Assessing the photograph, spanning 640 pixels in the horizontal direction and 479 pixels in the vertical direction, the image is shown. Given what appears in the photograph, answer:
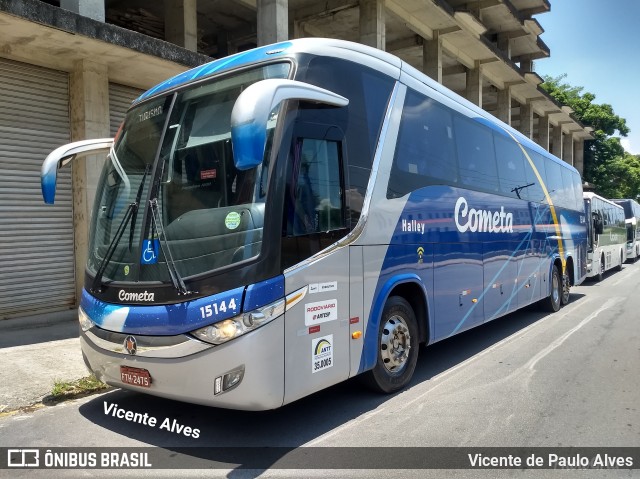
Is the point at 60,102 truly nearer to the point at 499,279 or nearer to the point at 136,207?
the point at 136,207

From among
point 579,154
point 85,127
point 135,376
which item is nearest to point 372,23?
point 85,127

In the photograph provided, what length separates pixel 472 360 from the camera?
691 cm

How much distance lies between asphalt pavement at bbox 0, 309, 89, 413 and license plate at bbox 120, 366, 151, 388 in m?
1.74

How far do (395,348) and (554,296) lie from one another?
7126mm

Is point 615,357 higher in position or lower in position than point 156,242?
lower

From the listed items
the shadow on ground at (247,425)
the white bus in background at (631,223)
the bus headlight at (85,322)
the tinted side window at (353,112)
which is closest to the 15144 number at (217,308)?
the shadow on ground at (247,425)

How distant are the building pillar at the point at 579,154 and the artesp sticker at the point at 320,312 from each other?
146 feet

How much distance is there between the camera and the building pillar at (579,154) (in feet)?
142

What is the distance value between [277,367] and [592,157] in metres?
47.4

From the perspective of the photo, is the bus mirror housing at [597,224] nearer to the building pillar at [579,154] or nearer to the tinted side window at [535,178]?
the tinted side window at [535,178]

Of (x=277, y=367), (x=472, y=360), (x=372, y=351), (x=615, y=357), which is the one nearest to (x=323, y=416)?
(x=372, y=351)

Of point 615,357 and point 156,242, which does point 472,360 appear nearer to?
point 615,357

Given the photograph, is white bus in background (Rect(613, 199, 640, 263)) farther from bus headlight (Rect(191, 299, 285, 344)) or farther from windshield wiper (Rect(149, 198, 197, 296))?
windshield wiper (Rect(149, 198, 197, 296))

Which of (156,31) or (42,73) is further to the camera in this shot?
(156,31)
